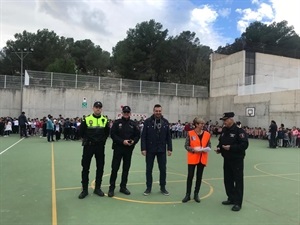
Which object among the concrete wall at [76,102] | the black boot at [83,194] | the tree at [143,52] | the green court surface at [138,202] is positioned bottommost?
the green court surface at [138,202]

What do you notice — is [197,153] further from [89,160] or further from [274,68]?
[274,68]

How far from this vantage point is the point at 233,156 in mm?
6008

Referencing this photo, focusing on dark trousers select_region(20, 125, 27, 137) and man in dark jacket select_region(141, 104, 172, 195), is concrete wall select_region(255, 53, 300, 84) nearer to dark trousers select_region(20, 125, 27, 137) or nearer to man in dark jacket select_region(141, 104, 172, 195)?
dark trousers select_region(20, 125, 27, 137)

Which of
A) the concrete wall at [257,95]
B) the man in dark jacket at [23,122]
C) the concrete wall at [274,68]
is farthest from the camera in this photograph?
the concrete wall at [274,68]

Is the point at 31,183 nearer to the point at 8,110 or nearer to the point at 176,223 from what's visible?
the point at 176,223

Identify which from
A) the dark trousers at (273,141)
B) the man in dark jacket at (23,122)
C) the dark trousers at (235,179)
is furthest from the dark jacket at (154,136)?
the man in dark jacket at (23,122)

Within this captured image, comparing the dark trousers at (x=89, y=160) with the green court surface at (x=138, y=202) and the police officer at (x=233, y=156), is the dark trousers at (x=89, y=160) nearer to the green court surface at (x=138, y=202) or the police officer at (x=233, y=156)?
the green court surface at (x=138, y=202)

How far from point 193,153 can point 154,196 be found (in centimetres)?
127

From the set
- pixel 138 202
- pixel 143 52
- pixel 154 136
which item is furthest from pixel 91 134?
pixel 143 52

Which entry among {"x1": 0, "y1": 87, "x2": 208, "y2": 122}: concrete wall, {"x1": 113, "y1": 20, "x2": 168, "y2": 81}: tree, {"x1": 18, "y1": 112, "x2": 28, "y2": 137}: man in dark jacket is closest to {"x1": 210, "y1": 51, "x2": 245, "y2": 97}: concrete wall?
{"x1": 0, "y1": 87, "x2": 208, "y2": 122}: concrete wall

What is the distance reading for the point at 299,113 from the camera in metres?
24.0

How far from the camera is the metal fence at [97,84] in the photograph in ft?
95.1

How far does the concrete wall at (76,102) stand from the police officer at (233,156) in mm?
25042

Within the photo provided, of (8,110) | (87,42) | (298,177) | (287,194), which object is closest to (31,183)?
(287,194)
